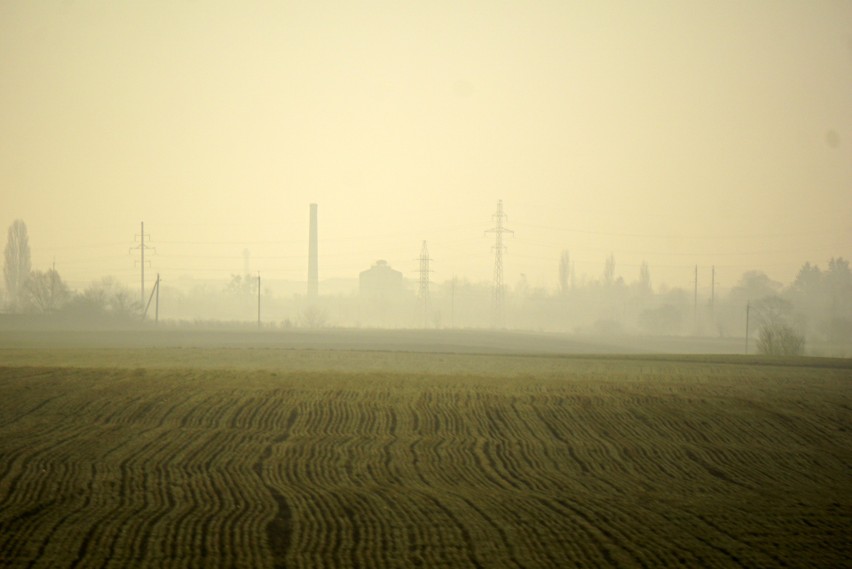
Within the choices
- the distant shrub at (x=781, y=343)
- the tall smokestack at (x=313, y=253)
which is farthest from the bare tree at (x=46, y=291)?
the distant shrub at (x=781, y=343)

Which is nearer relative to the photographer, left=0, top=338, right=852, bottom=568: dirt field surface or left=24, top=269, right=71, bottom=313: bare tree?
left=0, top=338, right=852, bottom=568: dirt field surface

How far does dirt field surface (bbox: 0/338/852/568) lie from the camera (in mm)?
14250

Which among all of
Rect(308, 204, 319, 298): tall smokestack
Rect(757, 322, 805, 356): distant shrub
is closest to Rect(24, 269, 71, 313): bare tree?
Rect(308, 204, 319, 298): tall smokestack

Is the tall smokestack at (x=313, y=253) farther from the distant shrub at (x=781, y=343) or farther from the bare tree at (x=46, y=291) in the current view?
the distant shrub at (x=781, y=343)

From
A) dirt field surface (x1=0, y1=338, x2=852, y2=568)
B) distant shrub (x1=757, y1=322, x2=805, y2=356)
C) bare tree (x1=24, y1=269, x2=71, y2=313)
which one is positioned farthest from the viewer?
bare tree (x1=24, y1=269, x2=71, y2=313)

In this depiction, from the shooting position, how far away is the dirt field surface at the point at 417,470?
14.2 metres

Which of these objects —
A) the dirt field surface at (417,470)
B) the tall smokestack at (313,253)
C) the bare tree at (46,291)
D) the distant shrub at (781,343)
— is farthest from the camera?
the tall smokestack at (313,253)

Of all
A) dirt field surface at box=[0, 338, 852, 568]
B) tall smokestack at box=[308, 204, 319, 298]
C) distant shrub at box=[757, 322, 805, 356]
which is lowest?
distant shrub at box=[757, 322, 805, 356]

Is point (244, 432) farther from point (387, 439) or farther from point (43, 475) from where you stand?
point (43, 475)

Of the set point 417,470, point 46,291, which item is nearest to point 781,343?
point 417,470

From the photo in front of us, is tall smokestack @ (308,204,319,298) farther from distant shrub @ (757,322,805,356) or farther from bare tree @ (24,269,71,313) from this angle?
distant shrub @ (757,322,805,356)

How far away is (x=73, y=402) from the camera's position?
28.0 metres

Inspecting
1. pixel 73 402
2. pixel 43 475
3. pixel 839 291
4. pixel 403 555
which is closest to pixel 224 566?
pixel 403 555

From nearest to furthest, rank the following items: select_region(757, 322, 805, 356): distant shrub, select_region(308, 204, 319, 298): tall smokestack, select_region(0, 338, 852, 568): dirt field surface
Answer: select_region(0, 338, 852, 568): dirt field surface → select_region(757, 322, 805, 356): distant shrub → select_region(308, 204, 319, 298): tall smokestack
